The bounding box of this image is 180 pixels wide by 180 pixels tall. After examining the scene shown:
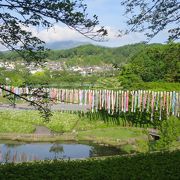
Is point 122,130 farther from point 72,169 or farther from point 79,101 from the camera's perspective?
point 72,169

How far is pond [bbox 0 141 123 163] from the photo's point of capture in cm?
1770

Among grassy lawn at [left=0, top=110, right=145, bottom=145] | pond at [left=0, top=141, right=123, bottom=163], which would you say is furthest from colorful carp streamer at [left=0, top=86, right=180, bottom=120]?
pond at [left=0, top=141, right=123, bottom=163]

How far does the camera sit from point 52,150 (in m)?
19.1

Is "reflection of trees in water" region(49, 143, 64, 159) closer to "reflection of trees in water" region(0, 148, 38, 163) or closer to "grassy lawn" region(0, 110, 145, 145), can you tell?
"grassy lawn" region(0, 110, 145, 145)

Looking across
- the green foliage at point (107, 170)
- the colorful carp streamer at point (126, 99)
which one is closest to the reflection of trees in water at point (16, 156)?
the colorful carp streamer at point (126, 99)

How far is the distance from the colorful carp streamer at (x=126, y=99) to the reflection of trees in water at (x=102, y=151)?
3.78 metres

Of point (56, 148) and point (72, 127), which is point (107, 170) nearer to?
point (56, 148)

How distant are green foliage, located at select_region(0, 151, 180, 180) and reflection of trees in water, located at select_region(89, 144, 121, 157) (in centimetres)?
980

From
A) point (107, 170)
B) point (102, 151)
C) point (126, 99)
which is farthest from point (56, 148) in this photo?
point (107, 170)

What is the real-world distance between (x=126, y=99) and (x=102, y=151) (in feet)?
18.6

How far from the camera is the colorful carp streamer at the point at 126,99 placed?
2222cm

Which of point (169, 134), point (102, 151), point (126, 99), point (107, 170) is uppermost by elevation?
point (107, 170)

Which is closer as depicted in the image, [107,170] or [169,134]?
[107,170]

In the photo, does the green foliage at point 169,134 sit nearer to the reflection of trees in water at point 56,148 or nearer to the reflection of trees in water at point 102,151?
the reflection of trees in water at point 102,151
